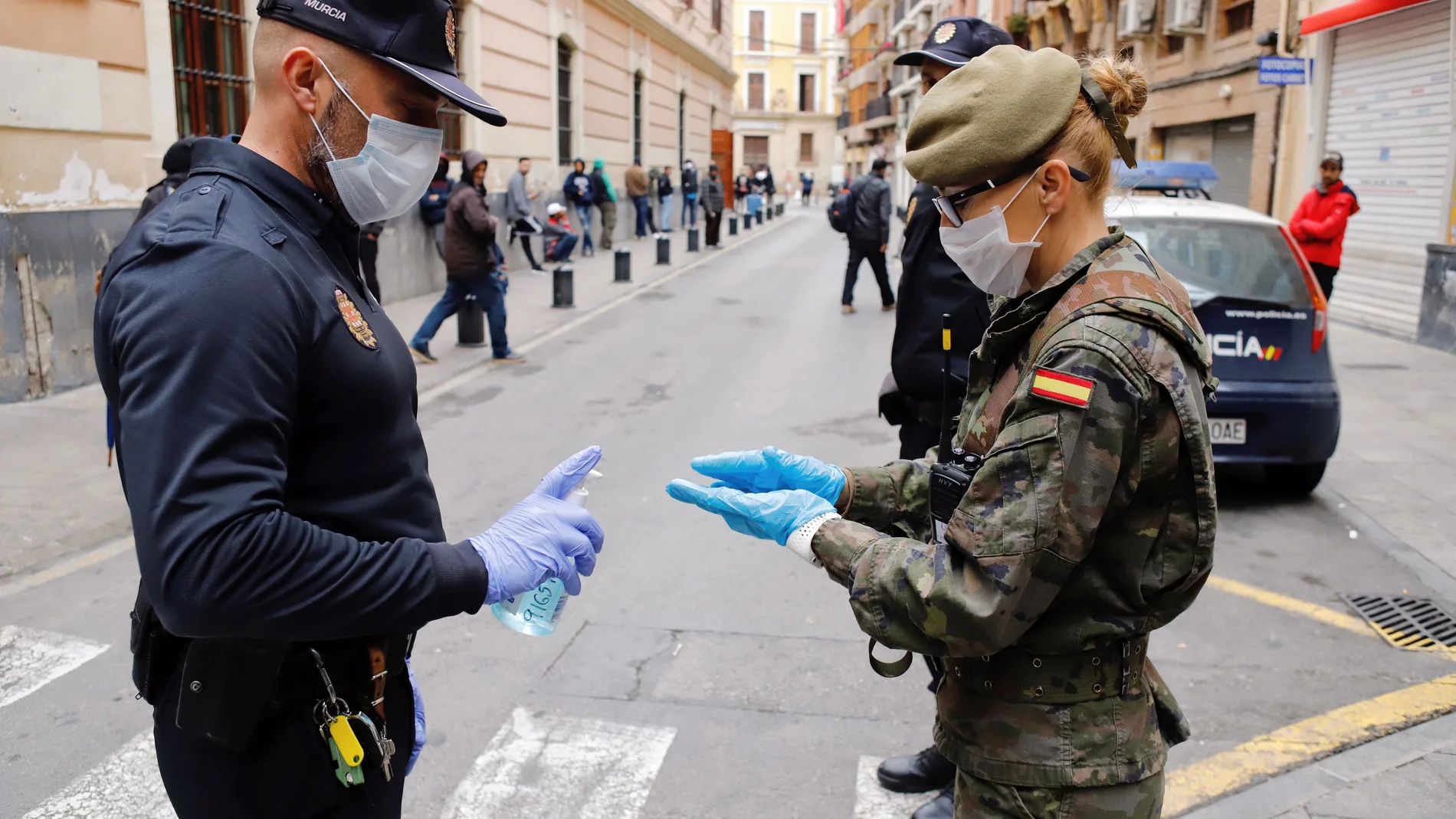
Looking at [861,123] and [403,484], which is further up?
[861,123]

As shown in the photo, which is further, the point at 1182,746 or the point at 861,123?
the point at 861,123

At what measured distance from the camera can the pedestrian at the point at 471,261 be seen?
10539mm

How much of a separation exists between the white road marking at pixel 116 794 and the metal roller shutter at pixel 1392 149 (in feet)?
44.7

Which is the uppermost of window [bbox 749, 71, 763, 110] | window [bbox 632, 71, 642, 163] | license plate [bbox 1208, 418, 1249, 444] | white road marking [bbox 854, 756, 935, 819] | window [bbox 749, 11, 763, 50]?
window [bbox 749, 11, 763, 50]

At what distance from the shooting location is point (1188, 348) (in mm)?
1726

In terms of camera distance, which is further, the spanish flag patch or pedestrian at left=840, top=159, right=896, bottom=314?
pedestrian at left=840, top=159, right=896, bottom=314

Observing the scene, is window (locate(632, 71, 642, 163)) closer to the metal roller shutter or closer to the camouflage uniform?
the metal roller shutter

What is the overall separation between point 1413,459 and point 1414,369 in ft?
13.1

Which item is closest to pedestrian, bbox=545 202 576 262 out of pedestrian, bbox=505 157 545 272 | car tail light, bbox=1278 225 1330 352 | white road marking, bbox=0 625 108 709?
pedestrian, bbox=505 157 545 272

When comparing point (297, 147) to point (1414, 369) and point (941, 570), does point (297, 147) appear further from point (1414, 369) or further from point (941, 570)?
point (1414, 369)

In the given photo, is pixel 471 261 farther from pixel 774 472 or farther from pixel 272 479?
pixel 272 479

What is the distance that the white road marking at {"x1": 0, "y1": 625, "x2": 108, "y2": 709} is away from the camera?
4047 mm

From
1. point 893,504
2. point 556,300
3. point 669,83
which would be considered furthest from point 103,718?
point 669,83

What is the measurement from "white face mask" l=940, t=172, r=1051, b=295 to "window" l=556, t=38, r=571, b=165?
68.8 ft
